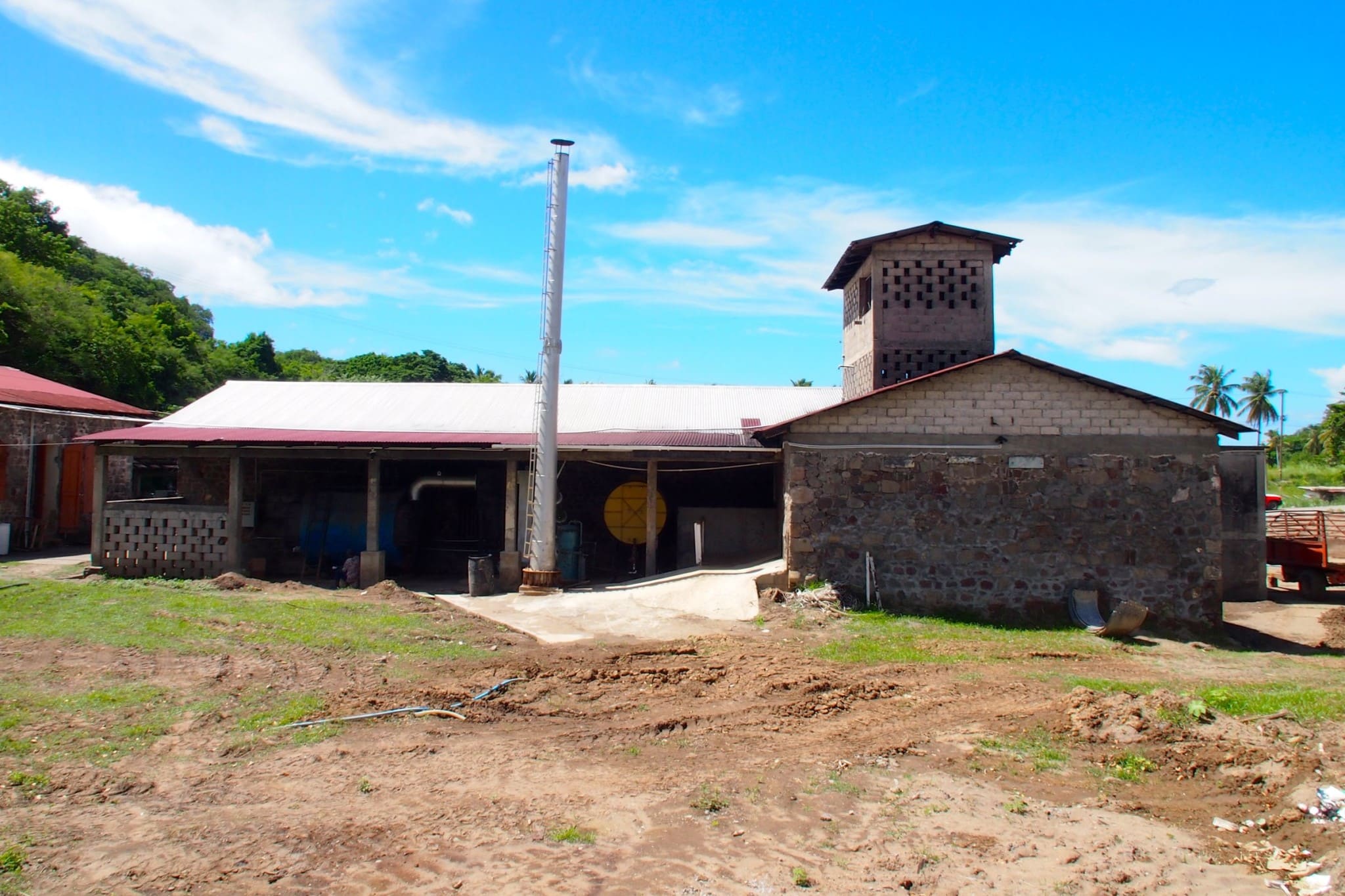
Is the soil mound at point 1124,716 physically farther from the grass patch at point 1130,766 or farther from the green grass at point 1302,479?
the green grass at point 1302,479

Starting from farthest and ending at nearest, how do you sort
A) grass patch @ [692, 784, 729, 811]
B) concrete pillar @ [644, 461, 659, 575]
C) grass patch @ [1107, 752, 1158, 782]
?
concrete pillar @ [644, 461, 659, 575] → grass patch @ [1107, 752, 1158, 782] → grass patch @ [692, 784, 729, 811]

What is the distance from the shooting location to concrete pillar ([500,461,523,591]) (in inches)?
654

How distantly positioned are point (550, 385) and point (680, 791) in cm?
1082

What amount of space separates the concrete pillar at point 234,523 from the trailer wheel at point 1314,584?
22.8 m

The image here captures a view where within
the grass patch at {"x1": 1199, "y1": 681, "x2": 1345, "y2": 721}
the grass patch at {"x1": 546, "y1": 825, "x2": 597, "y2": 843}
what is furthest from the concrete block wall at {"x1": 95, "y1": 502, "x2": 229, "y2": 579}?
the grass patch at {"x1": 1199, "y1": 681, "x2": 1345, "y2": 721}

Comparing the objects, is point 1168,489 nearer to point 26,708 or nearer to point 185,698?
point 185,698

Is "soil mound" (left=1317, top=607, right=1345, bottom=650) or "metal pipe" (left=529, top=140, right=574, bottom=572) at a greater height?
"metal pipe" (left=529, top=140, right=574, bottom=572)

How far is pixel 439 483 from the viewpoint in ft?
64.4

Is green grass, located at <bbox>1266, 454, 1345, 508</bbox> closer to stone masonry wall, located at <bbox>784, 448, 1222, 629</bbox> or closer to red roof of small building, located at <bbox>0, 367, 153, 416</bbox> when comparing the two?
stone masonry wall, located at <bbox>784, 448, 1222, 629</bbox>

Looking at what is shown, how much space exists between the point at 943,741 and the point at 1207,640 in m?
8.28

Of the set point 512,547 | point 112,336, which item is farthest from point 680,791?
point 112,336

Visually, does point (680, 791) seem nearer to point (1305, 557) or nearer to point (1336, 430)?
point (1305, 557)

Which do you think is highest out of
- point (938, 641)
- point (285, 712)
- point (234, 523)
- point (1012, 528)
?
point (1012, 528)

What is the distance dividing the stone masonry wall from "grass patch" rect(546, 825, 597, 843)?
28.6ft
